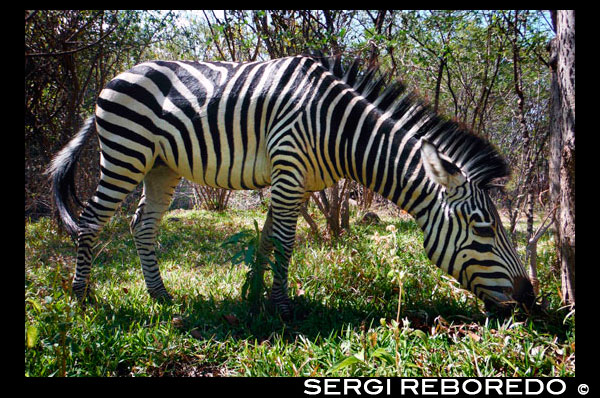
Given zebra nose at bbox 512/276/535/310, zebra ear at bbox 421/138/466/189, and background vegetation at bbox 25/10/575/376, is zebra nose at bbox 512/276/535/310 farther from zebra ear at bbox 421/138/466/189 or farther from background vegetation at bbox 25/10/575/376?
zebra ear at bbox 421/138/466/189

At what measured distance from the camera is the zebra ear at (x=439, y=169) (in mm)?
2924

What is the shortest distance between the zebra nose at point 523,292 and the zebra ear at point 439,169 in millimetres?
952

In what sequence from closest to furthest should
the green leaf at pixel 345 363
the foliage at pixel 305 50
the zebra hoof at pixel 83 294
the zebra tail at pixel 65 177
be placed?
1. the green leaf at pixel 345 363
2. the zebra hoof at pixel 83 294
3. the zebra tail at pixel 65 177
4. the foliage at pixel 305 50

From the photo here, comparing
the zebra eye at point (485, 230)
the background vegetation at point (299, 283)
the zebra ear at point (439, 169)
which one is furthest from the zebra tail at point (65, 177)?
the zebra eye at point (485, 230)

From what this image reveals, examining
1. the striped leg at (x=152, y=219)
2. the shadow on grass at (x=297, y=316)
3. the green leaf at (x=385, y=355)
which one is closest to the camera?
the green leaf at (x=385, y=355)

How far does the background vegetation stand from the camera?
253 cm

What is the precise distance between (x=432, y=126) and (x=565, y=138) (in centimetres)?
105

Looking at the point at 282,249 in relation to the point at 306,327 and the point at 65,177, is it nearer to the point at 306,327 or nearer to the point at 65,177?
the point at 306,327

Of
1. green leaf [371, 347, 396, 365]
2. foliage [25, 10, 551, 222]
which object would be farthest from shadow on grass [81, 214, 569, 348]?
foliage [25, 10, 551, 222]

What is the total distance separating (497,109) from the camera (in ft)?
28.2

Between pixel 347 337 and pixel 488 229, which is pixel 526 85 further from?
pixel 347 337

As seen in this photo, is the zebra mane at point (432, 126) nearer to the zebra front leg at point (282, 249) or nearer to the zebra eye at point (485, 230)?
the zebra eye at point (485, 230)

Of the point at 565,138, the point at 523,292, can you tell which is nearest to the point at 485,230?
the point at 523,292
